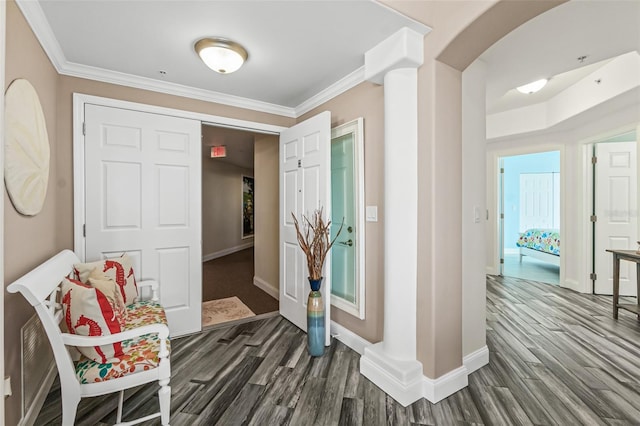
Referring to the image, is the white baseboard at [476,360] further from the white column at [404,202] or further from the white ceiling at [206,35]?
the white ceiling at [206,35]

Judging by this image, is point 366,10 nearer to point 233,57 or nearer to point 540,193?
point 233,57

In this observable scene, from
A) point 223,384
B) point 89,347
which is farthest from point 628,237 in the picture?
point 89,347

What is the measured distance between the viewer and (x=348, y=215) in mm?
2746

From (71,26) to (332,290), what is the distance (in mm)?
2819

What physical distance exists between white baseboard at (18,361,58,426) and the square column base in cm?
200

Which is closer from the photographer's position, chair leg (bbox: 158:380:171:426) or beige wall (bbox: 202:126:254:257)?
chair leg (bbox: 158:380:171:426)

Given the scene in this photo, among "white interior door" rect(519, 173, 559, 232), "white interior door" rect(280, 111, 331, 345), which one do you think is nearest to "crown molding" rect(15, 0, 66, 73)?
"white interior door" rect(280, 111, 331, 345)

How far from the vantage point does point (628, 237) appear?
13.2 ft

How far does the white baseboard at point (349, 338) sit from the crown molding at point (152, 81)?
2221 mm

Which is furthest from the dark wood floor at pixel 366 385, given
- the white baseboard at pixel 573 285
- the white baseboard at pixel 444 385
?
the white baseboard at pixel 573 285

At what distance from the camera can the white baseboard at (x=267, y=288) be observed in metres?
4.04

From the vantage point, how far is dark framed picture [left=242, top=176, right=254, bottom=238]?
837cm

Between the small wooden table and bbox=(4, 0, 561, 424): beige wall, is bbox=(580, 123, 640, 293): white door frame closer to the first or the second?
the small wooden table

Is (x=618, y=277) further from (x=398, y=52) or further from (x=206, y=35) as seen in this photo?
(x=206, y=35)
